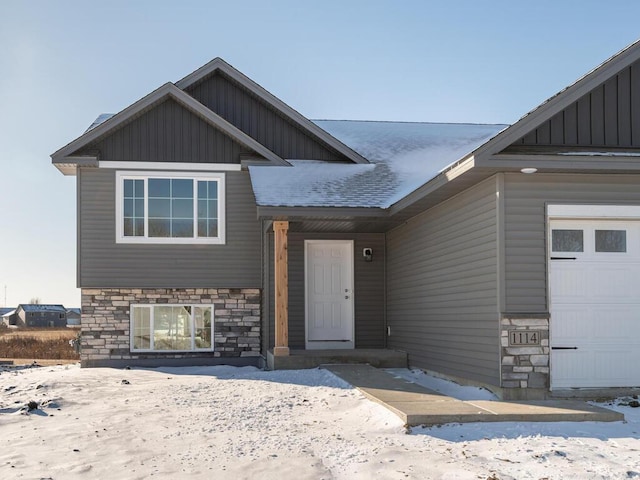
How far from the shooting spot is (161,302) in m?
13.1

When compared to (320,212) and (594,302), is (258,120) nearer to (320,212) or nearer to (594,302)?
(320,212)

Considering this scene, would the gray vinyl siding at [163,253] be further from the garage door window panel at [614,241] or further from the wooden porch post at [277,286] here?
the garage door window panel at [614,241]

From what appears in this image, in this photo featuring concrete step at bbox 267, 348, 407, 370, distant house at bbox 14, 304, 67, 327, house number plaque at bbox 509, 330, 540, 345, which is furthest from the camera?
distant house at bbox 14, 304, 67, 327

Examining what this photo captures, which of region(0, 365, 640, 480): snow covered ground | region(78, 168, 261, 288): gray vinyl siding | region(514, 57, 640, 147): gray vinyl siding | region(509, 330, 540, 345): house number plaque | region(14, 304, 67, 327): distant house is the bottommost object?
region(14, 304, 67, 327): distant house

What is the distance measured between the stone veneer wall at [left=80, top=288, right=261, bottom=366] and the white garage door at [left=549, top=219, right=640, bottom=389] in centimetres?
644

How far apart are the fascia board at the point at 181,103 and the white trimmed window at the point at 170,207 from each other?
81 centimetres

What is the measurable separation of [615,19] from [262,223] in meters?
7.05

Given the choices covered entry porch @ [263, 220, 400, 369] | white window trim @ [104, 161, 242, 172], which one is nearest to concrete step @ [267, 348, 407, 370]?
covered entry porch @ [263, 220, 400, 369]

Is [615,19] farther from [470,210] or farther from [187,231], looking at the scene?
[187,231]

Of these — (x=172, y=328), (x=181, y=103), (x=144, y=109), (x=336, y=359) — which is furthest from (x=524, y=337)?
(x=144, y=109)

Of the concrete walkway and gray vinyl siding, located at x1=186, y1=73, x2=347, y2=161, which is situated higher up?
gray vinyl siding, located at x1=186, y1=73, x2=347, y2=161

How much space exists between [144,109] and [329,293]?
486 cm

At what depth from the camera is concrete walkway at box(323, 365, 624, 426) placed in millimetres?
6582

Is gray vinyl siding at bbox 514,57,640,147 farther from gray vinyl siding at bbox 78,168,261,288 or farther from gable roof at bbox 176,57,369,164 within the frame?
gray vinyl siding at bbox 78,168,261,288
